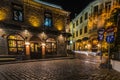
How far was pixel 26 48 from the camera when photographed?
1570cm

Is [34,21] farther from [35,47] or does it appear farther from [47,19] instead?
[35,47]

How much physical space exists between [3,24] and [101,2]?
17.0 meters

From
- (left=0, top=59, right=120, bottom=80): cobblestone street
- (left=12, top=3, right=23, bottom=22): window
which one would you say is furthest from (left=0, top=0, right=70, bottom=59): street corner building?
(left=0, top=59, right=120, bottom=80): cobblestone street

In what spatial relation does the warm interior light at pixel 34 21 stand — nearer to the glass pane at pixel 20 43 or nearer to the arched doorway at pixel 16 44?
the arched doorway at pixel 16 44

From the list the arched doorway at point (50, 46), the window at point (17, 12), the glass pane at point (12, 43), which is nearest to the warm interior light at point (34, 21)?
the window at point (17, 12)

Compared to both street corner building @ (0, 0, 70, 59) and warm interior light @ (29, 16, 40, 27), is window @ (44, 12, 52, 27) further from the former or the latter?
warm interior light @ (29, 16, 40, 27)

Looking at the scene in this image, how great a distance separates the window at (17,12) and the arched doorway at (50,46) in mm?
5337

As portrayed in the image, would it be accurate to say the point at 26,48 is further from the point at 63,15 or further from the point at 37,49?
the point at 63,15

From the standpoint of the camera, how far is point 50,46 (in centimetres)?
1848

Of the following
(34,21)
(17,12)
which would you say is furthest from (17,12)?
(34,21)

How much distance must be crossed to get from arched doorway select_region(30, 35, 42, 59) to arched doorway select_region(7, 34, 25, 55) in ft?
4.34

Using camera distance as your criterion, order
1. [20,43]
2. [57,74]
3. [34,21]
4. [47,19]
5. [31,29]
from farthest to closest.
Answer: [47,19], [34,21], [31,29], [20,43], [57,74]

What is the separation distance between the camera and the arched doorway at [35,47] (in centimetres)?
1644

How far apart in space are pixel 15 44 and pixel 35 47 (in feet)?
9.83
